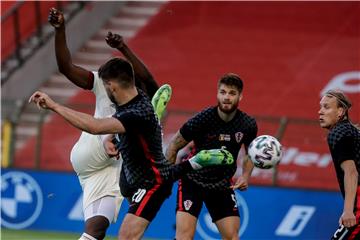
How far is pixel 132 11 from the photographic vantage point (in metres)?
24.8

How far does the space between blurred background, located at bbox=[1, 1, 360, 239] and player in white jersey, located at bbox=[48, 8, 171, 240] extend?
6.26 metres

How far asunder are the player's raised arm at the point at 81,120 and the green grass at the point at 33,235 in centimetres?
731

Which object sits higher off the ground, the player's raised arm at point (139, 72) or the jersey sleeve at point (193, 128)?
the player's raised arm at point (139, 72)

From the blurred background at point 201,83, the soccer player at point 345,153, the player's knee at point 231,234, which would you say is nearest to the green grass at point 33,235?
the blurred background at point 201,83

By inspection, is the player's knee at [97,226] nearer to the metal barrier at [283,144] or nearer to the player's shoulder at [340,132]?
the player's shoulder at [340,132]

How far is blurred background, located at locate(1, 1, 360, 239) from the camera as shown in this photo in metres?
17.0

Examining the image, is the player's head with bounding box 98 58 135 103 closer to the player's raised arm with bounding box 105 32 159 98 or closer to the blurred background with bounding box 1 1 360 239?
the player's raised arm with bounding box 105 32 159 98

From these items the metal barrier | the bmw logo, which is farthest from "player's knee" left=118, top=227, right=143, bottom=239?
the bmw logo

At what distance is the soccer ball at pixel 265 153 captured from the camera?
1049 centimetres

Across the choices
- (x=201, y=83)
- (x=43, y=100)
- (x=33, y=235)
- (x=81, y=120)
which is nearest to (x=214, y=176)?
(x=81, y=120)

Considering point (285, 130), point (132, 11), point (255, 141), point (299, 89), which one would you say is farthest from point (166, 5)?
point (255, 141)

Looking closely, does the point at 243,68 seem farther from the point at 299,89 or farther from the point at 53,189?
the point at 53,189

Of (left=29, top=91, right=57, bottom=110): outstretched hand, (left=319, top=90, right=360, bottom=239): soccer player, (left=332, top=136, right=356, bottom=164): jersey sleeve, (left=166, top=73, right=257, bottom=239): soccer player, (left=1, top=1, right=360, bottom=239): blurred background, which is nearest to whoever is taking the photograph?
(left=29, top=91, right=57, bottom=110): outstretched hand

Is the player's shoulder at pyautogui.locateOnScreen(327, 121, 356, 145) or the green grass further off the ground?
the player's shoulder at pyautogui.locateOnScreen(327, 121, 356, 145)
